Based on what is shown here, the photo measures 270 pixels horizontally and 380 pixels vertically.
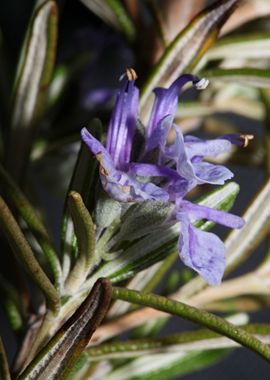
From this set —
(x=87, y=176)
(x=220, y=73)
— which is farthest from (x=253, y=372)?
(x=87, y=176)

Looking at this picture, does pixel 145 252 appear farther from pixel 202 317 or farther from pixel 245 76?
pixel 245 76

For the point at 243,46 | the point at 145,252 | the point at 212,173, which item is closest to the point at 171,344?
the point at 145,252

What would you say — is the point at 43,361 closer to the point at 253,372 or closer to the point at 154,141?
the point at 154,141

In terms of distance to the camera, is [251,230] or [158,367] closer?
[251,230]

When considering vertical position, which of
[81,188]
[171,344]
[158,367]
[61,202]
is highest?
[81,188]

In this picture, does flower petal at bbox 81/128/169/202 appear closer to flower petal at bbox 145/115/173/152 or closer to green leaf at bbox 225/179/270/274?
flower petal at bbox 145/115/173/152

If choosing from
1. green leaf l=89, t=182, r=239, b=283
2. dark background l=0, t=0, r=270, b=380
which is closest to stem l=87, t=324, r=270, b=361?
green leaf l=89, t=182, r=239, b=283

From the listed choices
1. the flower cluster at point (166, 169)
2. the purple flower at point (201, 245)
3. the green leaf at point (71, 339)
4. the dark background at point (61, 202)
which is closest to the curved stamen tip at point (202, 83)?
the flower cluster at point (166, 169)
